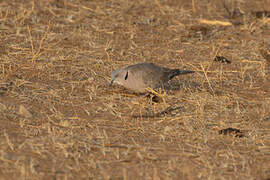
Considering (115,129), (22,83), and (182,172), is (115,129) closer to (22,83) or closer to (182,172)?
(182,172)

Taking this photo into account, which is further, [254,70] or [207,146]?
[254,70]

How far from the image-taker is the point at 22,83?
627 cm

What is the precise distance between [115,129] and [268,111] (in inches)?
70.2

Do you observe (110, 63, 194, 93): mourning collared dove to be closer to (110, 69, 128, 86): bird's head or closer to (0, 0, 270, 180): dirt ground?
(110, 69, 128, 86): bird's head

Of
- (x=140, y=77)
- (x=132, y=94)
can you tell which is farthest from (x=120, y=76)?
(x=132, y=94)

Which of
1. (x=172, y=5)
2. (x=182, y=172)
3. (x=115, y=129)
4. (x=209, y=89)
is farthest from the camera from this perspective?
(x=172, y=5)

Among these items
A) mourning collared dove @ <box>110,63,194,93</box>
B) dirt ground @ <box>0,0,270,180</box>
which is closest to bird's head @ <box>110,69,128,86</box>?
mourning collared dove @ <box>110,63,194,93</box>

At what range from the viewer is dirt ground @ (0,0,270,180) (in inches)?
179

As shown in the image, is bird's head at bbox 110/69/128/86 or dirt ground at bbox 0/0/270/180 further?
bird's head at bbox 110/69/128/86

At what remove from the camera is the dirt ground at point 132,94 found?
4543 millimetres

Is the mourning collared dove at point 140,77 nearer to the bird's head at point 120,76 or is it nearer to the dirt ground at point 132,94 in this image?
the bird's head at point 120,76

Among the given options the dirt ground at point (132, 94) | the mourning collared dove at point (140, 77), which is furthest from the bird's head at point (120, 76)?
the dirt ground at point (132, 94)

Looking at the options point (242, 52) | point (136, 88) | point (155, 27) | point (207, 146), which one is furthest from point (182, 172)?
point (155, 27)

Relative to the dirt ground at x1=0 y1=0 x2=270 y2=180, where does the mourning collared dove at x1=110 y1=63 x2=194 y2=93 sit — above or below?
above
